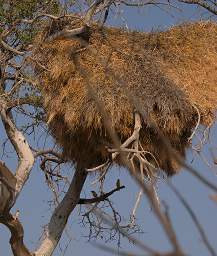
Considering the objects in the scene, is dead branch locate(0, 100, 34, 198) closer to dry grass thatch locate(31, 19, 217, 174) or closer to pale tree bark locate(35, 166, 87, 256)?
dry grass thatch locate(31, 19, 217, 174)

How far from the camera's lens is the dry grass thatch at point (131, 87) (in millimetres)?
6262

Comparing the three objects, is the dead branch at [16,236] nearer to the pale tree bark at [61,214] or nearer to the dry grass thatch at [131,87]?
the pale tree bark at [61,214]

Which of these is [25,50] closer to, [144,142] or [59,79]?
[59,79]

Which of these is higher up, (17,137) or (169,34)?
(169,34)

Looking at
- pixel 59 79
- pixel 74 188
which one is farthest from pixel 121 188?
pixel 59 79

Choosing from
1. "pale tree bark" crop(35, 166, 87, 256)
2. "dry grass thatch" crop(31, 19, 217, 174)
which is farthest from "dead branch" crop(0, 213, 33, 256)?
"dry grass thatch" crop(31, 19, 217, 174)

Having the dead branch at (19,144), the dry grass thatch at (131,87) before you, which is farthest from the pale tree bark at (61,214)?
the dead branch at (19,144)

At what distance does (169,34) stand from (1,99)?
6.77 feet

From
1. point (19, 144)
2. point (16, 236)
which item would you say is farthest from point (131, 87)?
point (16, 236)

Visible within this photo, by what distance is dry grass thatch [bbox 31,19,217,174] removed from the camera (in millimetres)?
6262

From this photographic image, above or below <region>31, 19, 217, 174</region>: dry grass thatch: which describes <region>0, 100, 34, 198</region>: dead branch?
below

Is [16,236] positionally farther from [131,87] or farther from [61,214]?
[131,87]

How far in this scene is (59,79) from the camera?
661 centimetres

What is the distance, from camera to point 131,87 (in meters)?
6.44
